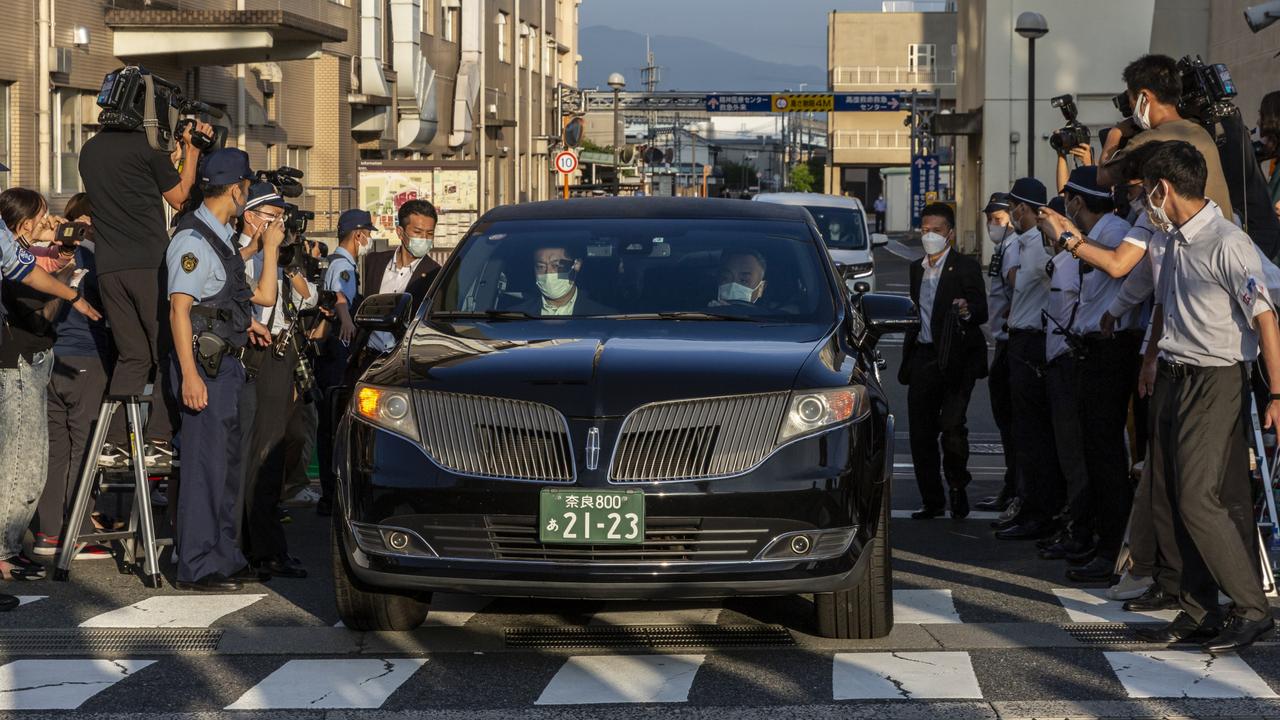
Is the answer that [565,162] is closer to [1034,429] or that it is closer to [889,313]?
[1034,429]

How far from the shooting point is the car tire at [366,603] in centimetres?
723

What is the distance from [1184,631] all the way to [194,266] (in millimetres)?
4435

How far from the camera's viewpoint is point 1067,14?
51125 millimetres

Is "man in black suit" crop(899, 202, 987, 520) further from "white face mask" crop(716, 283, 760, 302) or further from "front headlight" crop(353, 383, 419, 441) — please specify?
"front headlight" crop(353, 383, 419, 441)

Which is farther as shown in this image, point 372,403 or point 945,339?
point 945,339

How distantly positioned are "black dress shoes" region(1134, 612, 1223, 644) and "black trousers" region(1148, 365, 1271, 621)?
0.04 m

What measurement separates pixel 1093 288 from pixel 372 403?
3635mm

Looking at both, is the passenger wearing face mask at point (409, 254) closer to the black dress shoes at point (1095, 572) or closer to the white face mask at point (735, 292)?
the white face mask at point (735, 292)

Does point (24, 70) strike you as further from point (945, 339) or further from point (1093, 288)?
point (1093, 288)

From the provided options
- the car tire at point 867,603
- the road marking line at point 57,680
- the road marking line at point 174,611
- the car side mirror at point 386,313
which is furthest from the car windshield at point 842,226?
the road marking line at point 57,680

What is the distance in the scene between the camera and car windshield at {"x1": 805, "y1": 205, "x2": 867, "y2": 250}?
27516mm

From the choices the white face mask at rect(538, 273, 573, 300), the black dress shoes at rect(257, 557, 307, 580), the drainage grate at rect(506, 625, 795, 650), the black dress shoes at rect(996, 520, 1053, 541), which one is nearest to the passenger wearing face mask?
the black dress shoes at rect(257, 557, 307, 580)

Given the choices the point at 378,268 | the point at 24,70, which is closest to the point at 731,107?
the point at 24,70

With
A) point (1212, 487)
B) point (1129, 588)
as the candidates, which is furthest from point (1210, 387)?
point (1129, 588)
